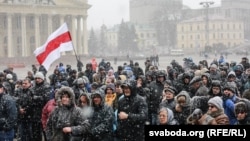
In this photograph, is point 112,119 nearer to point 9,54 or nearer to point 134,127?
point 134,127

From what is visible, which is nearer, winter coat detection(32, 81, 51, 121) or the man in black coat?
the man in black coat

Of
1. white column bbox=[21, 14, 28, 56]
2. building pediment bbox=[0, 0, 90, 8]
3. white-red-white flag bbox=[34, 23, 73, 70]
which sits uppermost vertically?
building pediment bbox=[0, 0, 90, 8]

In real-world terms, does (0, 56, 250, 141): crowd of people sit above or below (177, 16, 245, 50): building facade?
below

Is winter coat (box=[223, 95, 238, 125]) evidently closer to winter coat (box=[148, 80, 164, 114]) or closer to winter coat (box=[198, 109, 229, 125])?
winter coat (box=[198, 109, 229, 125])

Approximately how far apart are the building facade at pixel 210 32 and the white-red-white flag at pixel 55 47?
308 ft

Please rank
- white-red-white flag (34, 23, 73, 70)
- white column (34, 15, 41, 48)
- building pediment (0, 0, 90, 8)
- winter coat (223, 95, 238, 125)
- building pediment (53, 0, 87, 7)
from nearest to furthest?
1. winter coat (223, 95, 238, 125)
2. white-red-white flag (34, 23, 73, 70)
3. building pediment (0, 0, 90, 8)
4. white column (34, 15, 41, 48)
5. building pediment (53, 0, 87, 7)

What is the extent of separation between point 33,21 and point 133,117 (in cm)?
6927

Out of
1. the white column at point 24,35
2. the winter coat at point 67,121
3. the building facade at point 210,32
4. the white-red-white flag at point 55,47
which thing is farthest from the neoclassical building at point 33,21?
the winter coat at point 67,121

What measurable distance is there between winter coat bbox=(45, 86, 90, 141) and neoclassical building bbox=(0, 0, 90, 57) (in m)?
60.4

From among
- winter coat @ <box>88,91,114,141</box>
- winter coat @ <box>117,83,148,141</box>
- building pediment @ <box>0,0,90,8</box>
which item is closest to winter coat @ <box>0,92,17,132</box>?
winter coat @ <box>88,91,114,141</box>

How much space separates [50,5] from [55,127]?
65.9 metres

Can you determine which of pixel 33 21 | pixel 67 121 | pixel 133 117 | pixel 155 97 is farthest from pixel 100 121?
pixel 33 21

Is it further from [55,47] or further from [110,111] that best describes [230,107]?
[55,47]

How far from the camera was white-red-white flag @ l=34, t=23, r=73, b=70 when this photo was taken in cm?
1123
